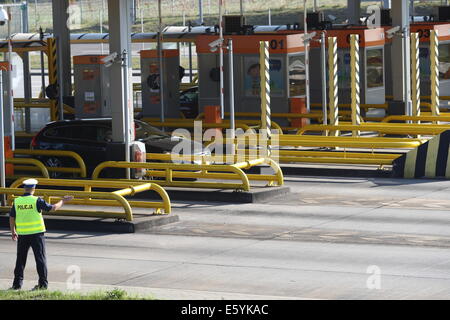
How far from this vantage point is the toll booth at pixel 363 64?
3319 cm

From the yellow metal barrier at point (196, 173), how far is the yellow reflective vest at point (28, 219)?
7.61 m

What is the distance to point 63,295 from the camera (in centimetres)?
1278

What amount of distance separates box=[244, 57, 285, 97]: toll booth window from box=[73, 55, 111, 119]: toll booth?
14.1 feet

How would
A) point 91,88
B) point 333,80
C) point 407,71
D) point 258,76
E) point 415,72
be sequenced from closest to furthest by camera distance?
1. point 333,80
2. point 407,71
3. point 415,72
4. point 91,88
5. point 258,76

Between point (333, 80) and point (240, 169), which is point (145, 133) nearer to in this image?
point (240, 169)

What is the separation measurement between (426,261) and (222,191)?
6921 mm

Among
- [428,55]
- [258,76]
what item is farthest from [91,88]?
[428,55]

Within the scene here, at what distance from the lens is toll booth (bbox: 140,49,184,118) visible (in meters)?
33.7

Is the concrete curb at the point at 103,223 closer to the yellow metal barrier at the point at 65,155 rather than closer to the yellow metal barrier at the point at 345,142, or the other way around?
the yellow metal barrier at the point at 65,155

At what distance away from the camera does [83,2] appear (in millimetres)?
80438

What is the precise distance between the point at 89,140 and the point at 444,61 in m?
16.3

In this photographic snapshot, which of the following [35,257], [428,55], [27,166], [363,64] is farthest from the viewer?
[428,55]

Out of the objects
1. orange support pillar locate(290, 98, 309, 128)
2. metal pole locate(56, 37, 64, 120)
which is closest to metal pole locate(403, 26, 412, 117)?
orange support pillar locate(290, 98, 309, 128)

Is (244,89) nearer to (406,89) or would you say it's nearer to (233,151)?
(406,89)
